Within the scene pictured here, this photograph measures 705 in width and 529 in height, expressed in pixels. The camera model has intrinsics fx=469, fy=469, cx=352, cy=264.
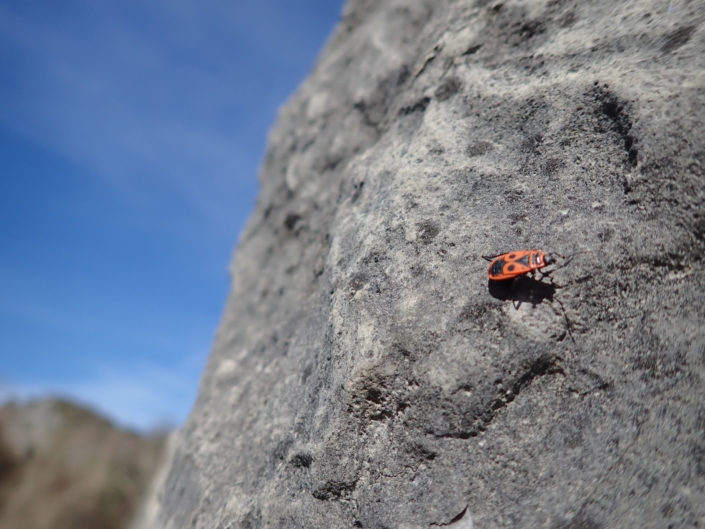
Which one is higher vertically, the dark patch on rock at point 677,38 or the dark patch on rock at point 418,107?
the dark patch on rock at point 677,38

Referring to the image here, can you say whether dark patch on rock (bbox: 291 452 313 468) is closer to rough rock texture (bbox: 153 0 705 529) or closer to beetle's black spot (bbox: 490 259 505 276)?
rough rock texture (bbox: 153 0 705 529)

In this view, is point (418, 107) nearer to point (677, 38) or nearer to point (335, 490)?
point (677, 38)

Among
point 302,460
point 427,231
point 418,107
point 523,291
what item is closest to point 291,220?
point 418,107

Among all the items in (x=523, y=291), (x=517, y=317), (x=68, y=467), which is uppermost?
(x=523, y=291)

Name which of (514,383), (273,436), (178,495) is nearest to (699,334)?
(514,383)

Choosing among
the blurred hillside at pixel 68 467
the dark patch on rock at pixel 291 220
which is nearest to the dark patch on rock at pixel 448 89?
the dark patch on rock at pixel 291 220

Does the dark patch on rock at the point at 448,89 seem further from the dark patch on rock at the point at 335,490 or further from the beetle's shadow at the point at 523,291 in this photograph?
the dark patch on rock at the point at 335,490

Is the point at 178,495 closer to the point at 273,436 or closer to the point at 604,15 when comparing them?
the point at 273,436
